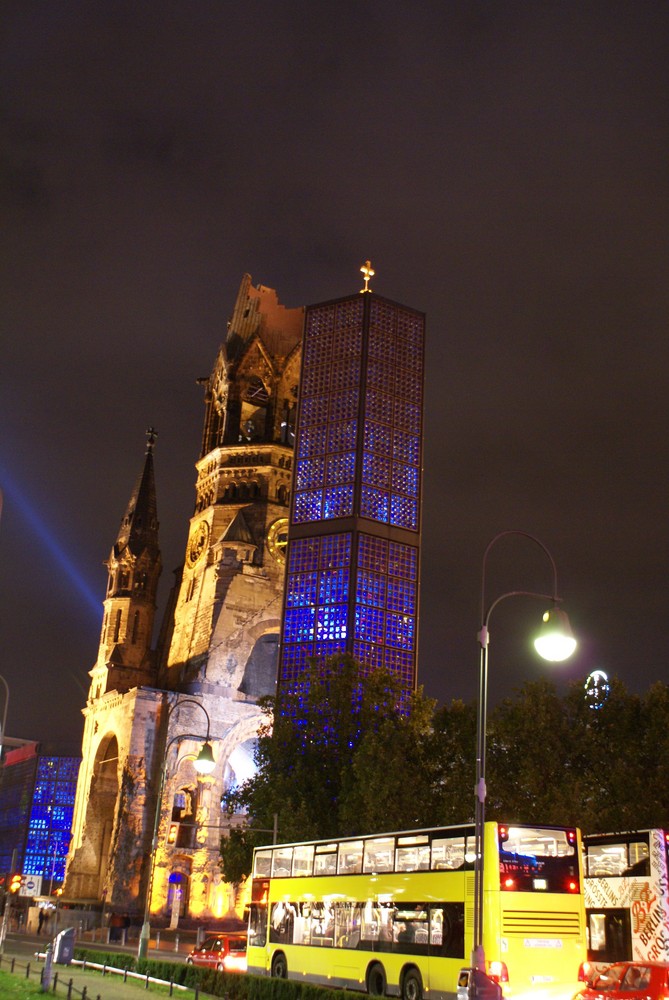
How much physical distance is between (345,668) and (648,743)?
1719 centimetres

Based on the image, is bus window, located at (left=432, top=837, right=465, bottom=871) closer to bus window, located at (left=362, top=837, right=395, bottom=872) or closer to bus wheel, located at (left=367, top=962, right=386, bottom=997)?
bus window, located at (left=362, top=837, right=395, bottom=872)

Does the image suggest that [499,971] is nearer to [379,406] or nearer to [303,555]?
[303,555]

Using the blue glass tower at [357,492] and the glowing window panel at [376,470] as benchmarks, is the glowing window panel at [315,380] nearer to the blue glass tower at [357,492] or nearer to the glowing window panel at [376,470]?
the blue glass tower at [357,492]

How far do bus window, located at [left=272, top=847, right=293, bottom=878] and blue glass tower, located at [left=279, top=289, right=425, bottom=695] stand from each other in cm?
2641

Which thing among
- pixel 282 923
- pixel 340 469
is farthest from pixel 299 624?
pixel 282 923

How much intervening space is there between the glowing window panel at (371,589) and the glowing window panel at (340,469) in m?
5.92

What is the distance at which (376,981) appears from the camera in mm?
27391

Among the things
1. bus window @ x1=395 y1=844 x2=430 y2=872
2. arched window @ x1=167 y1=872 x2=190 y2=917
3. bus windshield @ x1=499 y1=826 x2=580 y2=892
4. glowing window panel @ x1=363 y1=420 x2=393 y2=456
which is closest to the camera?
bus windshield @ x1=499 y1=826 x2=580 y2=892

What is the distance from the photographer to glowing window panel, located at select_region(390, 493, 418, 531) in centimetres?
6631

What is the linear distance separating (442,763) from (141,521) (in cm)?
4951

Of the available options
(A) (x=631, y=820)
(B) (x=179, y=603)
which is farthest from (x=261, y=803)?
(B) (x=179, y=603)

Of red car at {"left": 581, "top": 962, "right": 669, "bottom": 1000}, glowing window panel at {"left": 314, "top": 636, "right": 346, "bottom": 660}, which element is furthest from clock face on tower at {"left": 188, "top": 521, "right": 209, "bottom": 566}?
red car at {"left": 581, "top": 962, "right": 669, "bottom": 1000}

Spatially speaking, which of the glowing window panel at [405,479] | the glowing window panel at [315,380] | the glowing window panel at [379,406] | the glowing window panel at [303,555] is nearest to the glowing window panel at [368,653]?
the glowing window panel at [303,555]

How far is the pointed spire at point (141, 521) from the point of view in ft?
291
